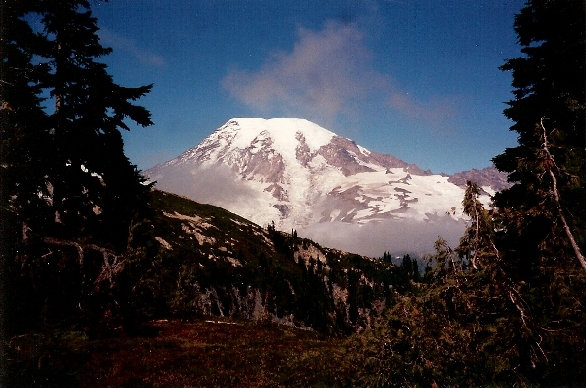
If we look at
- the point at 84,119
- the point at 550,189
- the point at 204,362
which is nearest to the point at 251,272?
the point at 204,362

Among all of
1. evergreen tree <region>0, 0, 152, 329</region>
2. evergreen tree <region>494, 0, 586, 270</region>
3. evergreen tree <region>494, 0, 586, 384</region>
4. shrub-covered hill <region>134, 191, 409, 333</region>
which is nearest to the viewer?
evergreen tree <region>494, 0, 586, 384</region>

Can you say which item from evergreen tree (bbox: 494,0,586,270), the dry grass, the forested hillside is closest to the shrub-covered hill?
the dry grass

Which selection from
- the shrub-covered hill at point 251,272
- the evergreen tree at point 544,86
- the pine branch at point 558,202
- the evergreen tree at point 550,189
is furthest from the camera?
the shrub-covered hill at point 251,272

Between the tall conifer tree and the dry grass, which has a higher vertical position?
the tall conifer tree

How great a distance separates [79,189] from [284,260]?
154554 mm

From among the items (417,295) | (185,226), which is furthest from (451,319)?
(185,226)

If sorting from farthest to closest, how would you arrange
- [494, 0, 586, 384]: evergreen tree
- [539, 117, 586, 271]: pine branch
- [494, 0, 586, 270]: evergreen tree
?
1. [494, 0, 586, 270]: evergreen tree
2. [539, 117, 586, 271]: pine branch
3. [494, 0, 586, 384]: evergreen tree

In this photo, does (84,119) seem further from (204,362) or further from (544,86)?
(544,86)

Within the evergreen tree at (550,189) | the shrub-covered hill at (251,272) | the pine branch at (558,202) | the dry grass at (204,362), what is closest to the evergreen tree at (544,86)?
the evergreen tree at (550,189)

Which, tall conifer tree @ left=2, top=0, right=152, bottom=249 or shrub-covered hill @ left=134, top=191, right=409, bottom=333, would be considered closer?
tall conifer tree @ left=2, top=0, right=152, bottom=249

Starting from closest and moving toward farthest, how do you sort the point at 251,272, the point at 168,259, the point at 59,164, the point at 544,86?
1. the point at 59,164
2. the point at 544,86
3. the point at 168,259
4. the point at 251,272

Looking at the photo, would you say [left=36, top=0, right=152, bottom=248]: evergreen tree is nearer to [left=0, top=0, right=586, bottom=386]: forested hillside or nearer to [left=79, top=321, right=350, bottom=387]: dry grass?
[left=0, top=0, right=586, bottom=386]: forested hillside

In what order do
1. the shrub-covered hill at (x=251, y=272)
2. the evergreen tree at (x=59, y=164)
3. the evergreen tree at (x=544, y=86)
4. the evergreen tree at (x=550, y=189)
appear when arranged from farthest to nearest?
the shrub-covered hill at (x=251, y=272), the evergreen tree at (x=544, y=86), the evergreen tree at (x=59, y=164), the evergreen tree at (x=550, y=189)

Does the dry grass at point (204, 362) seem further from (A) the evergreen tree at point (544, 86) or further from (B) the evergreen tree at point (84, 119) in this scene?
(A) the evergreen tree at point (544, 86)
